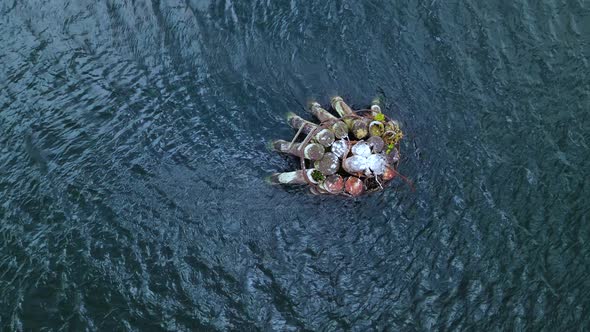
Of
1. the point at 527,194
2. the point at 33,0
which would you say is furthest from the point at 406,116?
the point at 33,0

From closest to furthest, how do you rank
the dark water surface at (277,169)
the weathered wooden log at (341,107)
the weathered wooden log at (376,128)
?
the dark water surface at (277,169)
the weathered wooden log at (376,128)
the weathered wooden log at (341,107)

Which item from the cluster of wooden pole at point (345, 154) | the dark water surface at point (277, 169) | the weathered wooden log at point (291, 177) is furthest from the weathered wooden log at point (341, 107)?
the weathered wooden log at point (291, 177)

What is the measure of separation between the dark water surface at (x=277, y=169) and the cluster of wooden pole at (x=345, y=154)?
0.82 metres

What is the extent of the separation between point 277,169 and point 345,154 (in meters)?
2.66

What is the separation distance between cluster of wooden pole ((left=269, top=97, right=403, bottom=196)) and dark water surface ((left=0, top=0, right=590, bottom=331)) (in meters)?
0.82

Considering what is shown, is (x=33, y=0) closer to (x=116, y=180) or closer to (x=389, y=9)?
(x=116, y=180)

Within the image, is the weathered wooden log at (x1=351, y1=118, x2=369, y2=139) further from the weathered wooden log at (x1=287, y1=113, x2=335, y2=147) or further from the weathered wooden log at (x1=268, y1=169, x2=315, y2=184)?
the weathered wooden log at (x1=268, y1=169, x2=315, y2=184)

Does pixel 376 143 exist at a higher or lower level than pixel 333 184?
higher

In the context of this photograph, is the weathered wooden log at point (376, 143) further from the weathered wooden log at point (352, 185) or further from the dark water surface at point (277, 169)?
the dark water surface at point (277, 169)

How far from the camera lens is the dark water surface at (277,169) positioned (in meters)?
16.9

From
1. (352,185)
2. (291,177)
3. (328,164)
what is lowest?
(352,185)

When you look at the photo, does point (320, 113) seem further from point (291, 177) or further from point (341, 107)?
point (291, 177)

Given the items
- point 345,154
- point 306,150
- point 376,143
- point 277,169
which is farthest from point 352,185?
point 277,169

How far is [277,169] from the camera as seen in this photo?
18.9 metres
